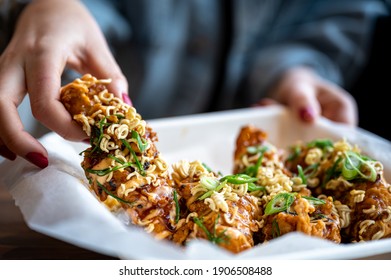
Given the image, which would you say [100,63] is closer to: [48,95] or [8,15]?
[48,95]

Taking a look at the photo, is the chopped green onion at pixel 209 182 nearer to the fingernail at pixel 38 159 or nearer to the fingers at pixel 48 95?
the fingers at pixel 48 95

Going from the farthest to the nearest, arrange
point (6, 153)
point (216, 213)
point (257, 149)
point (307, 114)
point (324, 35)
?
point (324, 35)
point (307, 114)
point (257, 149)
point (6, 153)
point (216, 213)

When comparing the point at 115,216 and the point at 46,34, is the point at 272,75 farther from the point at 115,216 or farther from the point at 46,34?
the point at 115,216

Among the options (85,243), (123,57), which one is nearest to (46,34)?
(85,243)

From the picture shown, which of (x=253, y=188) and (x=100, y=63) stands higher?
(x=100, y=63)

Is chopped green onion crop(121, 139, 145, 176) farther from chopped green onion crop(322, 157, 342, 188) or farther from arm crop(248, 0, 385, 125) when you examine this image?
arm crop(248, 0, 385, 125)

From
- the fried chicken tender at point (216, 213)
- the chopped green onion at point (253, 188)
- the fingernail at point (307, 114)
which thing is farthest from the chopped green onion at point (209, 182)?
the fingernail at point (307, 114)

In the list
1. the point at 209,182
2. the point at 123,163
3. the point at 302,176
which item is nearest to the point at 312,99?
the point at 302,176

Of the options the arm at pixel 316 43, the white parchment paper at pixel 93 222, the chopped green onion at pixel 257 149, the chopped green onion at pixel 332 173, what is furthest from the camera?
the arm at pixel 316 43
